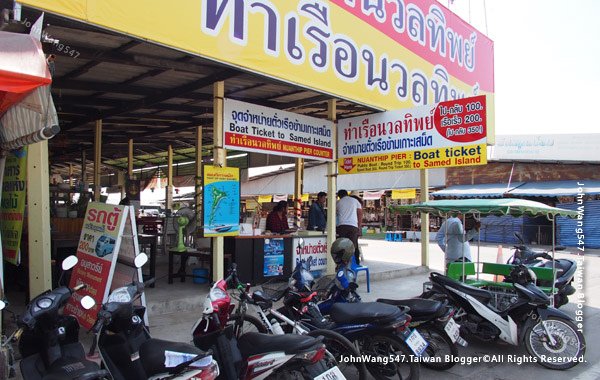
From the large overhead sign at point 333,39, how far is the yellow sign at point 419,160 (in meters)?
0.92

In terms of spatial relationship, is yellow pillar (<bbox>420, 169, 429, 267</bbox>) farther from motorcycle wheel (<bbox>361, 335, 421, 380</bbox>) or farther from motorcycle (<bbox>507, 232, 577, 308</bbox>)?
motorcycle wheel (<bbox>361, 335, 421, 380</bbox>)

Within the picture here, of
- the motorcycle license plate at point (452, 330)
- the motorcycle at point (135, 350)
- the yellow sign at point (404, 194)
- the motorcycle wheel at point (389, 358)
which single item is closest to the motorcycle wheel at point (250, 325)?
the motorcycle at point (135, 350)

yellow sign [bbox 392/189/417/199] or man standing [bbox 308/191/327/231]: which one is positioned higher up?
yellow sign [bbox 392/189/417/199]

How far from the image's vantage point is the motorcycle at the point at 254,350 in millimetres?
3416

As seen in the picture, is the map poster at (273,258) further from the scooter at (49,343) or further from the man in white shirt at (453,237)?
the scooter at (49,343)

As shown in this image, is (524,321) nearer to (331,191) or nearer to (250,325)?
(250,325)

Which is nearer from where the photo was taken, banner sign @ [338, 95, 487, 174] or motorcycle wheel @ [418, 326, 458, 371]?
motorcycle wheel @ [418, 326, 458, 371]

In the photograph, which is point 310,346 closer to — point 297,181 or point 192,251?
point 192,251

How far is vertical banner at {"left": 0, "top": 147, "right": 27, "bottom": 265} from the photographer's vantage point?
493 cm

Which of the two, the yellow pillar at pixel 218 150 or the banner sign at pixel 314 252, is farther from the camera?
the banner sign at pixel 314 252

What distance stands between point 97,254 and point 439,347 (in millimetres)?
3955

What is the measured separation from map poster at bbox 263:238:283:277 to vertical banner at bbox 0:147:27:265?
4046 mm

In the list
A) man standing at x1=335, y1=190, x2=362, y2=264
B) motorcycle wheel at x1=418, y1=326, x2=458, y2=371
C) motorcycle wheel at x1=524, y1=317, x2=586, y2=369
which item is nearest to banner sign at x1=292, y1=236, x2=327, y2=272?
man standing at x1=335, y1=190, x2=362, y2=264

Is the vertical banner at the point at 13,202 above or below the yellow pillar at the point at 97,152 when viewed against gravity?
below
